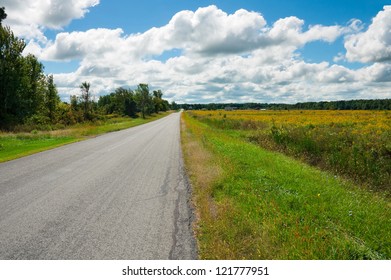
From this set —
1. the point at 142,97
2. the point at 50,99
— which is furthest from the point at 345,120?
the point at 142,97

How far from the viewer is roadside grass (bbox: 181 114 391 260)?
491 centimetres

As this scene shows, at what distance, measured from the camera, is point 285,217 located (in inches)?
244

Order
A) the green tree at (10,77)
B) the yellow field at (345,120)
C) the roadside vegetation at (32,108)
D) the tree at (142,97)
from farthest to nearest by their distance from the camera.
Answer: the tree at (142,97) → the green tree at (10,77) → the roadside vegetation at (32,108) → the yellow field at (345,120)

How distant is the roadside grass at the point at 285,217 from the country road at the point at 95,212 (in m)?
0.56

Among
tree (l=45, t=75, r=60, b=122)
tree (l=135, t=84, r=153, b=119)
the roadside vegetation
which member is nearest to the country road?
the roadside vegetation

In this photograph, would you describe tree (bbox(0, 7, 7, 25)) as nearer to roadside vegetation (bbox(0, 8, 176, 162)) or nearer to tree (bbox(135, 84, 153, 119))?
roadside vegetation (bbox(0, 8, 176, 162))

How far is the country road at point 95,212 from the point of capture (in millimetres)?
4891

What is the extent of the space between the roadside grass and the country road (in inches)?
22.2

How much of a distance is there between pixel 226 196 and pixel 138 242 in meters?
3.26

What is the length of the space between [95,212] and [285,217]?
13.3 feet

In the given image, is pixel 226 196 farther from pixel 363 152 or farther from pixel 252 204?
pixel 363 152

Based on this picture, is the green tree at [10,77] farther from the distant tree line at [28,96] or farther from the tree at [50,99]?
the tree at [50,99]

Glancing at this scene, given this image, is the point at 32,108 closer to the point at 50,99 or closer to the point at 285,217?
the point at 50,99

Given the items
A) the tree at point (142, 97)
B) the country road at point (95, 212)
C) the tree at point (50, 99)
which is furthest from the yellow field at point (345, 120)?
the tree at point (142, 97)
